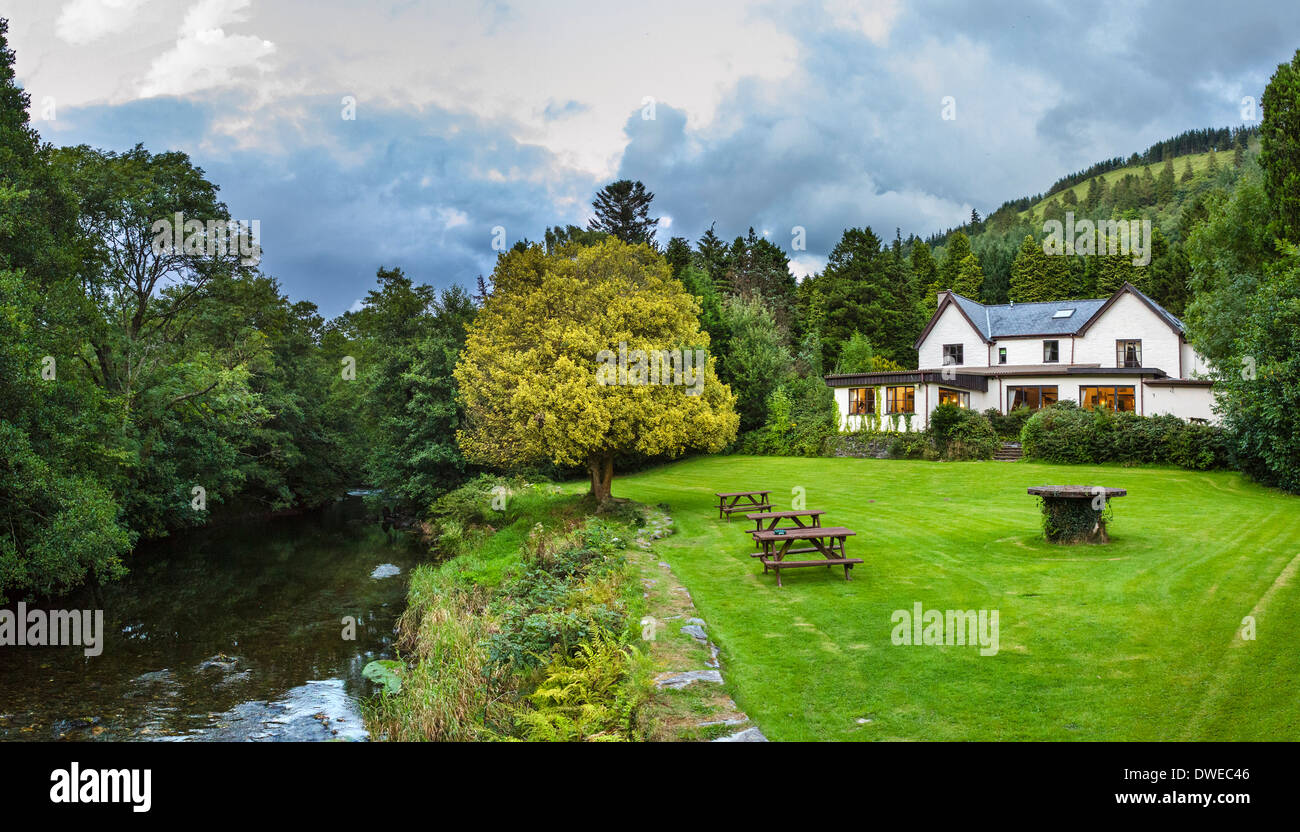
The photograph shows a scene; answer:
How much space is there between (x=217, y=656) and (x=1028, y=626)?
15.1 metres

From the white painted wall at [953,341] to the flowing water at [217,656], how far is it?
3686 centimetres

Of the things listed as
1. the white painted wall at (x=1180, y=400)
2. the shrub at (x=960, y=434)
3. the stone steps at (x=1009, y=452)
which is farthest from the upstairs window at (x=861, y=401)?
the white painted wall at (x=1180, y=400)

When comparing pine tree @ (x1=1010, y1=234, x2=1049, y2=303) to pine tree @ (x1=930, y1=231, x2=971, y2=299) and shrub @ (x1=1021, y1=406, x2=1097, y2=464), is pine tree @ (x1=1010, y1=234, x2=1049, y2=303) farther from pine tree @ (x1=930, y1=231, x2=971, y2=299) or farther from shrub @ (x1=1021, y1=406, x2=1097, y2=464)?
shrub @ (x1=1021, y1=406, x2=1097, y2=464)

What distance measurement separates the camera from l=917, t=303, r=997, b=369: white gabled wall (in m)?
45.4

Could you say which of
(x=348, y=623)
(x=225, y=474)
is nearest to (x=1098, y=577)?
(x=348, y=623)

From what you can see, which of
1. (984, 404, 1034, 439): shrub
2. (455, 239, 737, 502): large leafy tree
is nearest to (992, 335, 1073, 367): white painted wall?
(984, 404, 1034, 439): shrub

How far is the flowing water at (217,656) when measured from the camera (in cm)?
1089

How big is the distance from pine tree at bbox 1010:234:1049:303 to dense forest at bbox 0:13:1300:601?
1278 cm

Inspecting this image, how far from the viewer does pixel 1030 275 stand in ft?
222

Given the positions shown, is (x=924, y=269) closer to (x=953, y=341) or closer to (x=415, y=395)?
(x=953, y=341)

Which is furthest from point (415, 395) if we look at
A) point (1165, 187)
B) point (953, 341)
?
point (1165, 187)

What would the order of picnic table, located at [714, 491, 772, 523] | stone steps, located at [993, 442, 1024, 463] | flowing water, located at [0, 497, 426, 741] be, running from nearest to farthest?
1. flowing water, located at [0, 497, 426, 741]
2. picnic table, located at [714, 491, 772, 523]
3. stone steps, located at [993, 442, 1024, 463]

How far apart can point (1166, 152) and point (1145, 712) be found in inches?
8200
